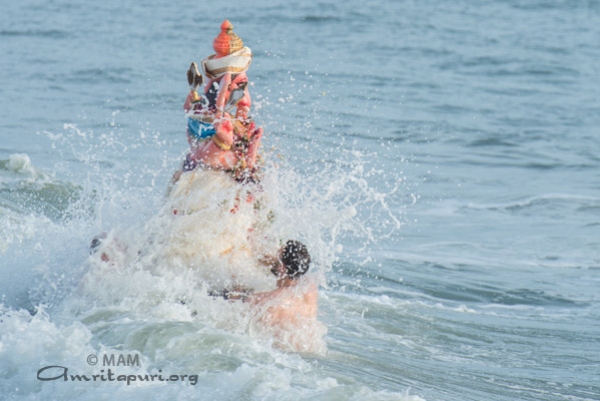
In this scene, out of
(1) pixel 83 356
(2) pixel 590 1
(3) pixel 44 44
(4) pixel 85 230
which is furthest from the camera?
(2) pixel 590 1

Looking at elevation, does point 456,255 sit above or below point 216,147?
below

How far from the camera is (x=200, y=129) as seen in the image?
22.4 ft

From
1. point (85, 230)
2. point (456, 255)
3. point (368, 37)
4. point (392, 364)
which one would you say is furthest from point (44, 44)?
point (392, 364)

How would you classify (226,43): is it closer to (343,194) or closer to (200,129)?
(200,129)

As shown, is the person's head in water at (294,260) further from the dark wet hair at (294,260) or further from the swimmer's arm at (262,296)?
the swimmer's arm at (262,296)

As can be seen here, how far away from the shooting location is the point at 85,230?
770cm

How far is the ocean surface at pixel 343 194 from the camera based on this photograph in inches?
237

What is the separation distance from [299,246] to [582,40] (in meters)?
22.5

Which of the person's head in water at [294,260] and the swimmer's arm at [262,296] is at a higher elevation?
the person's head in water at [294,260]

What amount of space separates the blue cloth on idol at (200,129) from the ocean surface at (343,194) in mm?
516

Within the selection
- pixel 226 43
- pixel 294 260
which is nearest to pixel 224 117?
pixel 226 43

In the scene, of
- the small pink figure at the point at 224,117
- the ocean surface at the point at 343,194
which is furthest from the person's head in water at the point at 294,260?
the small pink figure at the point at 224,117

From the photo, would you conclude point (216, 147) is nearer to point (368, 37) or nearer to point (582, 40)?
point (368, 37)

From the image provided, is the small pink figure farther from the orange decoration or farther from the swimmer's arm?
the swimmer's arm
